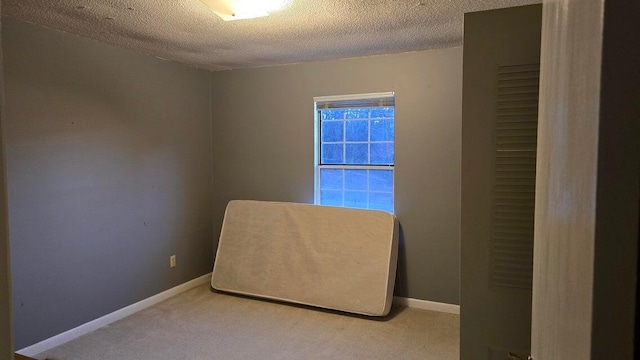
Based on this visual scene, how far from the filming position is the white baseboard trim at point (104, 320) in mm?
2783

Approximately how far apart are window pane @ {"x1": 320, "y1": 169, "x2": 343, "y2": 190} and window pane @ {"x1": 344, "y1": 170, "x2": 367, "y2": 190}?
6 centimetres

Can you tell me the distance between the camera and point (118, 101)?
3346mm

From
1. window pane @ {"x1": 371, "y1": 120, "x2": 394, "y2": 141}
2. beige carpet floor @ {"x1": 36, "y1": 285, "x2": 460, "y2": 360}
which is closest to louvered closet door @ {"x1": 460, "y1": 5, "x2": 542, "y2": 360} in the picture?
beige carpet floor @ {"x1": 36, "y1": 285, "x2": 460, "y2": 360}

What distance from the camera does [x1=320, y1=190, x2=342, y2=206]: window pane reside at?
4023mm

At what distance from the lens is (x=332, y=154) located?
158 inches

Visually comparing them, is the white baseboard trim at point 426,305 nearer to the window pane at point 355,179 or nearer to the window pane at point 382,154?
the window pane at point 355,179

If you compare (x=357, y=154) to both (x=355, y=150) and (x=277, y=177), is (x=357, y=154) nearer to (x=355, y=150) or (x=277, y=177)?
(x=355, y=150)

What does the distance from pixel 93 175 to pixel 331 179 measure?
2.13 m

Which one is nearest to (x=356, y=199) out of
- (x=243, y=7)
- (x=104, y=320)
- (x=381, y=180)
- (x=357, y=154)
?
(x=381, y=180)

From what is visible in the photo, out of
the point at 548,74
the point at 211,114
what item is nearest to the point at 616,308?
the point at 548,74

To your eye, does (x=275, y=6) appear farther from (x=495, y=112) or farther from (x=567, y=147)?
(x=567, y=147)

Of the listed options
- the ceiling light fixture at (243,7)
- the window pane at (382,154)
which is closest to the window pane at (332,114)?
the window pane at (382,154)

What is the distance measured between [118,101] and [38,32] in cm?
74

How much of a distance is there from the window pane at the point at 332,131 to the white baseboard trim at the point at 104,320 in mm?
2069
